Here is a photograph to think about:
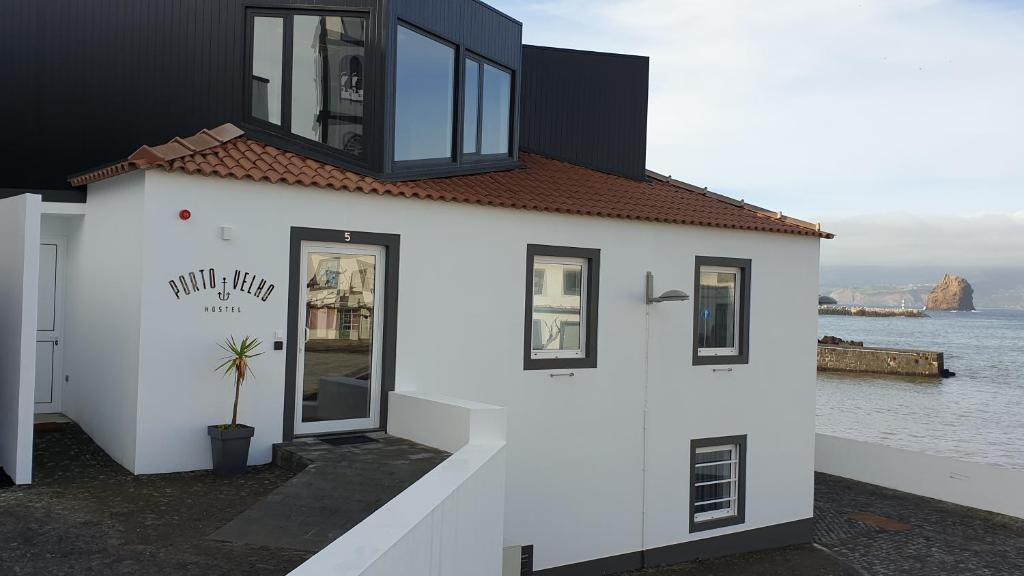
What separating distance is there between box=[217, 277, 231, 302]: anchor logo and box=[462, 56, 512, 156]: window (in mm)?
4567

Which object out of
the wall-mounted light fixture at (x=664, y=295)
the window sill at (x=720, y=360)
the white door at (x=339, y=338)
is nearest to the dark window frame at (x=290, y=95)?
the white door at (x=339, y=338)

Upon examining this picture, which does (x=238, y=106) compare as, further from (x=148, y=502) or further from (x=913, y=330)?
(x=913, y=330)

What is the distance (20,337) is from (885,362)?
65.4 meters

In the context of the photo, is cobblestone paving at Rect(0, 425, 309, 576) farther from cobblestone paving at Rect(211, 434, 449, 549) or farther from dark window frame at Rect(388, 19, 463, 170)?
dark window frame at Rect(388, 19, 463, 170)

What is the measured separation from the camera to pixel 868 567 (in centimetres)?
1427

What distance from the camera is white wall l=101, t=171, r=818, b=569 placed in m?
8.72

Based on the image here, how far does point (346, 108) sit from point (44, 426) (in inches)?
211

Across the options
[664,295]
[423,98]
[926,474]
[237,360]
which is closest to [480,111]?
[423,98]

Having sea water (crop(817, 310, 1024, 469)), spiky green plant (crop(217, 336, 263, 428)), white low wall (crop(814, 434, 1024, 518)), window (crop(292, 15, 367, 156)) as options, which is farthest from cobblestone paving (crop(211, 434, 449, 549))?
sea water (crop(817, 310, 1024, 469))

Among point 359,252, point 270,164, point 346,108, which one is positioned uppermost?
point 346,108

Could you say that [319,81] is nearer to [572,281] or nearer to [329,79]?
[329,79]

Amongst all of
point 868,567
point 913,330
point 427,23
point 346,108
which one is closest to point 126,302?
point 346,108

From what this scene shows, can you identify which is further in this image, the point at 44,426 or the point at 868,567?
the point at 868,567

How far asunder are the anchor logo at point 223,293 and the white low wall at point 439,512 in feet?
7.20
